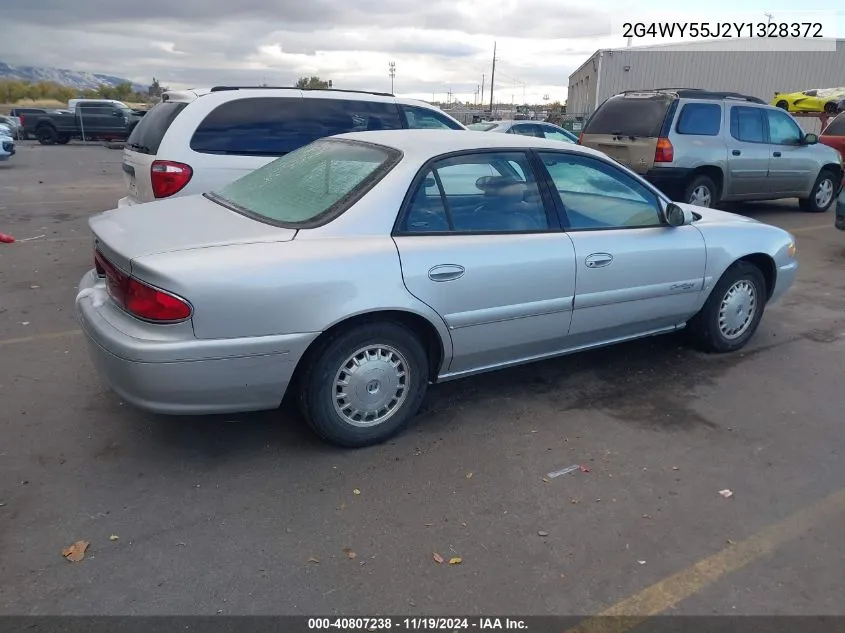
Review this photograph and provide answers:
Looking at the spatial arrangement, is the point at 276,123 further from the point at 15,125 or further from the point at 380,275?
the point at 15,125

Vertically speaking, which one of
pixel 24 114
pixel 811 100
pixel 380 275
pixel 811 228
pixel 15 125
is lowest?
pixel 811 228

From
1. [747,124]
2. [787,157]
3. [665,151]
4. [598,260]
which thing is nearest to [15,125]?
[665,151]

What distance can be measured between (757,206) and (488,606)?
39.9 ft

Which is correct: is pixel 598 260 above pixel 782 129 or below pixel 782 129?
below

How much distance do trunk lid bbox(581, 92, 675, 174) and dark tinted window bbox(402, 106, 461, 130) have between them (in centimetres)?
350

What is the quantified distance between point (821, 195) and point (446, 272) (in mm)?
10679

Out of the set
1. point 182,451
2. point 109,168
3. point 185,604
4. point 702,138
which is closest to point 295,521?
point 185,604

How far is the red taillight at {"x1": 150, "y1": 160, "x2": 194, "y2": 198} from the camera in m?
5.94

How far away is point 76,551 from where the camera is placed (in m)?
2.72

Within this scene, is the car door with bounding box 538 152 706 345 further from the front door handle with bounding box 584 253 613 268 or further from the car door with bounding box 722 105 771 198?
the car door with bounding box 722 105 771 198

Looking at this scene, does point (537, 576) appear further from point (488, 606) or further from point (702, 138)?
point (702, 138)

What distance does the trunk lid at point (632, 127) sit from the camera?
941 centimetres

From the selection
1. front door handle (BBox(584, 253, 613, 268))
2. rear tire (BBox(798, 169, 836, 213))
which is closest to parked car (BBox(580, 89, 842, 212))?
rear tire (BBox(798, 169, 836, 213))

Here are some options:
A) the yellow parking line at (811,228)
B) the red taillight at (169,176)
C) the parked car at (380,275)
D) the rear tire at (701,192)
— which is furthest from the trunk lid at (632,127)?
the red taillight at (169,176)
